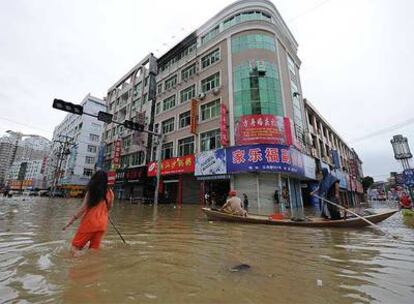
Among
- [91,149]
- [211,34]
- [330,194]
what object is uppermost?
[211,34]

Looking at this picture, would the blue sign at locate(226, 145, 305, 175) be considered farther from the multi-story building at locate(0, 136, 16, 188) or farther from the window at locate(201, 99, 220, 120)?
the multi-story building at locate(0, 136, 16, 188)

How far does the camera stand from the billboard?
18.3 meters

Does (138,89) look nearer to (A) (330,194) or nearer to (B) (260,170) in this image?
(B) (260,170)

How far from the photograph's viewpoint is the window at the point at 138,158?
2803 centimetres

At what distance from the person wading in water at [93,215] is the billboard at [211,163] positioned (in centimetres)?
1444

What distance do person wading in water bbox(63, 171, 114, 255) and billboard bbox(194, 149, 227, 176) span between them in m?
14.4

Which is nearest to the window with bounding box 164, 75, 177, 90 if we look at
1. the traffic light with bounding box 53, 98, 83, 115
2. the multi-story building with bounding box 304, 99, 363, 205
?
the multi-story building with bounding box 304, 99, 363, 205

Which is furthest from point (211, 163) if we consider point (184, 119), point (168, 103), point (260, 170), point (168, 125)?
point (168, 103)

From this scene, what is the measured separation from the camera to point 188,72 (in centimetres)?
2586

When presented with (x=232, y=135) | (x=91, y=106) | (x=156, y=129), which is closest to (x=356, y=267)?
(x=232, y=135)

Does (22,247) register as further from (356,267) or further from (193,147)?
(193,147)

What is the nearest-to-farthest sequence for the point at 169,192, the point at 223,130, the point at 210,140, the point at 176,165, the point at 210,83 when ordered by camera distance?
the point at 223,130 < the point at 210,140 < the point at 176,165 < the point at 210,83 < the point at 169,192

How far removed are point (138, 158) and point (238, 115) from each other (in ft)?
50.5

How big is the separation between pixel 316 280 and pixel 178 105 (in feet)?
77.3
